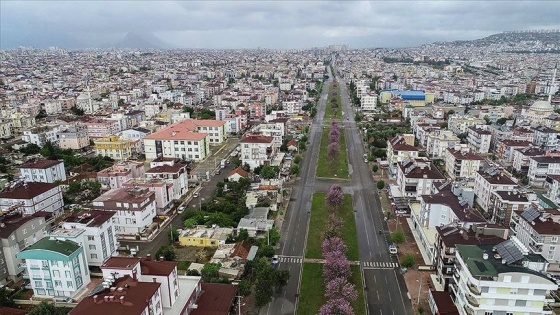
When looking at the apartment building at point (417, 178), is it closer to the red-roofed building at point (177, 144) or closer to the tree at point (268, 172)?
the tree at point (268, 172)

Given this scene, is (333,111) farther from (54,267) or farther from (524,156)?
(54,267)

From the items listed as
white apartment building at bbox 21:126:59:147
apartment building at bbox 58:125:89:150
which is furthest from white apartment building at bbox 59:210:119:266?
white apartment building at bbox 21:126:59:147

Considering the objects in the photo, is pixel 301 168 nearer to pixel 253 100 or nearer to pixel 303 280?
pixel 303 280

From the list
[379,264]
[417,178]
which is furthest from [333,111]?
[379,264]

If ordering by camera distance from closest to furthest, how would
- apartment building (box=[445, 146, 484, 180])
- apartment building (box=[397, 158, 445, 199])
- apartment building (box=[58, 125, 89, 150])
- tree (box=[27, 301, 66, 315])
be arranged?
tree (box=[27, 301, 66, 315]) → apartment building (box=[397, 158, 445, 199]) → apartment building (box=[445, 146, 484, 180]) → apartment building (box=[58, 125, 89, 150])

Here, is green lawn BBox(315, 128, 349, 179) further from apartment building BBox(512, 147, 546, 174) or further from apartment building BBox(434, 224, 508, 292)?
apartment building BBox(434, 224, 508, 292)

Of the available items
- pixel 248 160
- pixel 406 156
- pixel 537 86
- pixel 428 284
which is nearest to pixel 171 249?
pixel 428 284
